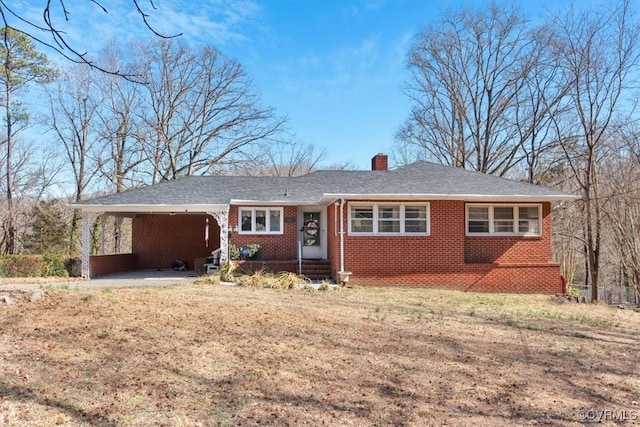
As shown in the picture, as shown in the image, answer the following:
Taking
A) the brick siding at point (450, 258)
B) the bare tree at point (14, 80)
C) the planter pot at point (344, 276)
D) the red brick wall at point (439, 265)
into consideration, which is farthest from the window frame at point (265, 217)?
the bare tree at point (14, 80)

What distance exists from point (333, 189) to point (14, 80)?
1925 centimetres

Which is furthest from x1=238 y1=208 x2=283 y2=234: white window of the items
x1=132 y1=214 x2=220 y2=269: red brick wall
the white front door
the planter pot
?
the planter pot

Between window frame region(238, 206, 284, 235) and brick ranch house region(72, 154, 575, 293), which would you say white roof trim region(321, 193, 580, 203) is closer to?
brick ranch house region(72, 154, 575, 293)

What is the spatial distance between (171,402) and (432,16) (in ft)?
96.5

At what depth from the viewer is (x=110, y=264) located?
1705 centimetres

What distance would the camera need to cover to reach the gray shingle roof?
14242 millimetres

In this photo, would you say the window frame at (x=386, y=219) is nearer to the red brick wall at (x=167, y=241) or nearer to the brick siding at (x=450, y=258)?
the brick siding at (x=450, y=258)

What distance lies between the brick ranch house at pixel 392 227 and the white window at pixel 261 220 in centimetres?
4

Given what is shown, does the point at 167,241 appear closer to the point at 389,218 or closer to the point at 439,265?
the point at 389,218

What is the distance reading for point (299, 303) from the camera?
32.4 feet

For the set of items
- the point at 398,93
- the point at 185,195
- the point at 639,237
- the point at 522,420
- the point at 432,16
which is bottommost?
the point at 522,420

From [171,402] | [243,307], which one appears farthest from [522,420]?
[243,307]

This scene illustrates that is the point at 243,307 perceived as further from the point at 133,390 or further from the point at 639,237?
the point at 639,237

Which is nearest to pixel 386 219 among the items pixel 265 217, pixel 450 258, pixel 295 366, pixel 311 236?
pixel 450 258
